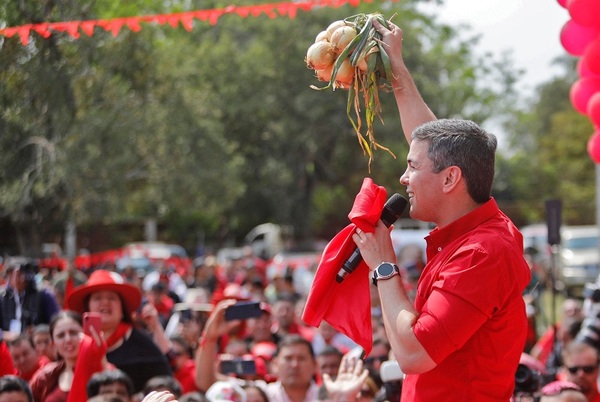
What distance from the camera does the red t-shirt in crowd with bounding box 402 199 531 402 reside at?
9.45ft

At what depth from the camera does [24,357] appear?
6.71 m

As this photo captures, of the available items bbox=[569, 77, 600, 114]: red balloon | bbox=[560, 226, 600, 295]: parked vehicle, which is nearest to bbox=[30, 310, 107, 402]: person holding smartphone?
bbox=[569, 77, 600, 114]: red balloon

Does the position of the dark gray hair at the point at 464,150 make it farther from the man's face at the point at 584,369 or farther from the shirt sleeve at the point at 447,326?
the man's face at the point at 584,369

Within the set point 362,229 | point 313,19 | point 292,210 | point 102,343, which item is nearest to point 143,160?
point 313,19

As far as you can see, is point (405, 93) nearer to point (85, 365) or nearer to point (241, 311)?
point (85, 365)

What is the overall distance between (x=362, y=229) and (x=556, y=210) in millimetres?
5905

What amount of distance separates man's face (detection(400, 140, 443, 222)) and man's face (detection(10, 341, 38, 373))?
435cm

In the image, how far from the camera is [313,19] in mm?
31250

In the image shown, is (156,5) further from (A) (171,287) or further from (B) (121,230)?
(B) (121,230)

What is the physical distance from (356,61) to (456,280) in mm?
901

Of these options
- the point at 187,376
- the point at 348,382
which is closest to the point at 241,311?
the point at 187,376

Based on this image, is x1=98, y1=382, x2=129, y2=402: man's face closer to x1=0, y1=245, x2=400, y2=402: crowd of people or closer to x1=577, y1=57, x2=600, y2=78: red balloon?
x1=0, y1=245, x2=400, y2=402: crowd of people

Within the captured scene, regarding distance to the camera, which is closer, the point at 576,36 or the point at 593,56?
the point at 593,56

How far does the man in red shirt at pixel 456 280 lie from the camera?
2.89 metres
